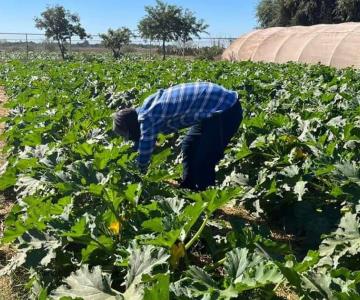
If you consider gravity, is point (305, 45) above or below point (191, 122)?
below

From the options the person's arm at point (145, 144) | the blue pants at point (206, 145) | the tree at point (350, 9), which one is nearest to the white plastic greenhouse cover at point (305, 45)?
the tree at point (350, 9)

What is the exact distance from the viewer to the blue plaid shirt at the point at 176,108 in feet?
14.3

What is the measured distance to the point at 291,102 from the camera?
7.77 meters

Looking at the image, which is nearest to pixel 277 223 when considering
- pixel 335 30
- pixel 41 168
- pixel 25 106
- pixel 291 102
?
pixel 41 168

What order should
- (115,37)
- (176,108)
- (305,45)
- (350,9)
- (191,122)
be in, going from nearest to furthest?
1. (176,108)
2. (191,122)
3. (305,45)
4. (350,9)
5. (115,37)

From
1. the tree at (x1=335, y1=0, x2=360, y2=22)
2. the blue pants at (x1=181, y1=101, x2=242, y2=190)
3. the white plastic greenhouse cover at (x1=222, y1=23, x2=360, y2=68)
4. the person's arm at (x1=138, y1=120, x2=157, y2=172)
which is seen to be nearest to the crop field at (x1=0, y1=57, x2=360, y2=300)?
the person's arm at (x1=138, y1=120, x2=157, y2=172)

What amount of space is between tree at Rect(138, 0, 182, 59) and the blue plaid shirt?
34860 mm

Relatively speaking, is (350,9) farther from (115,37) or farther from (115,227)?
(115,227)

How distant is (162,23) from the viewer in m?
39.2

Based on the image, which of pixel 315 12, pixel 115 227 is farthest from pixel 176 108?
pixel 315 12

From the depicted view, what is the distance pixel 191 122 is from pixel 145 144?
0.63 m

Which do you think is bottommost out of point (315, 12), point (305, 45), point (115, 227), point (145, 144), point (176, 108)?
point (305, 45)

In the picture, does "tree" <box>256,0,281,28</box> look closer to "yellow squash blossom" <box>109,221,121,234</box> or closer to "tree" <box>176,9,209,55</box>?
"tree" <box>176,9,209,55</box>

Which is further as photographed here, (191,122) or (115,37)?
(115,37)
